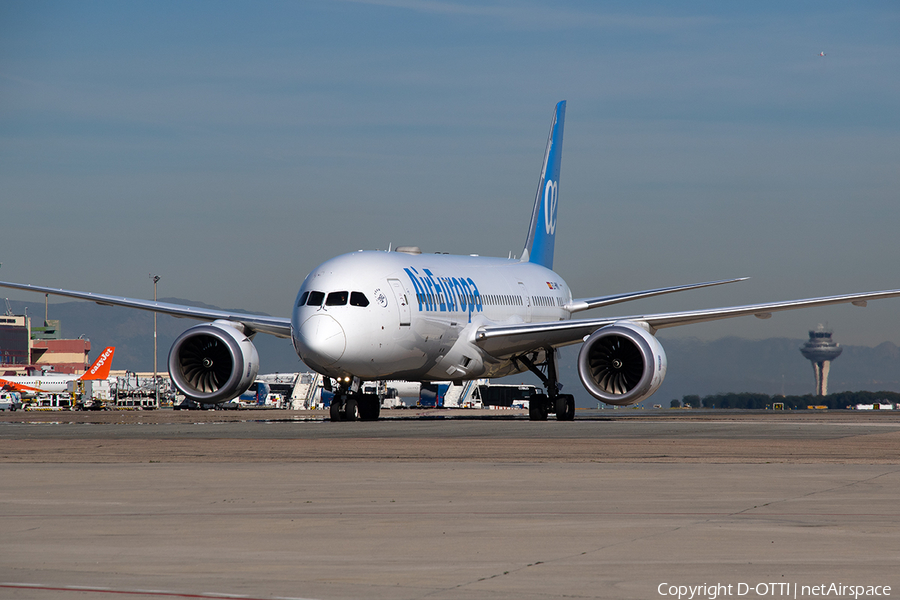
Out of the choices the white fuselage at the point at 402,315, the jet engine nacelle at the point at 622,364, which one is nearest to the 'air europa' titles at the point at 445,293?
the white fuselage at the point at 402,315

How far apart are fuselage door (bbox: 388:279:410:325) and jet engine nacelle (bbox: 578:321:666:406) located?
447cm

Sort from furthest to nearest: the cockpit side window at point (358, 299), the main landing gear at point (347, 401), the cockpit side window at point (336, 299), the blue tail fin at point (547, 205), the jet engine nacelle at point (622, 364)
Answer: the blue tail fin at point (547, 205) → the main landing gear at point (347, 401) → the jet engine nacelle at point (622, 364) → the cockpit side window at point (358, 299) → the cockpit side window at point (336, 299)

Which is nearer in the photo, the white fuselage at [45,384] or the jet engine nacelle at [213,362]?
the jet engine nacelle at [213,362]

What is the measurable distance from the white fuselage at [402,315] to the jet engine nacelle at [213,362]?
2.51 metres

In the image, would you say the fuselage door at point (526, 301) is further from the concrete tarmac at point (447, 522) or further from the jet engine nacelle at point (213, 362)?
the concrete tarmac at point (447, 522)

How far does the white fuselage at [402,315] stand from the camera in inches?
1080

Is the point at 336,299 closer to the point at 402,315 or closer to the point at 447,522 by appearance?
the point at 402,315

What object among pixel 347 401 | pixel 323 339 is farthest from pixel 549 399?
pixel 323 339

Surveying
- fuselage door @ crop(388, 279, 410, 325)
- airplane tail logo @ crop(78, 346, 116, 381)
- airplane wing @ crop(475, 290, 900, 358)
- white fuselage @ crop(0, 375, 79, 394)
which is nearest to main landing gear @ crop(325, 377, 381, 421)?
fuselage door @ crop(388, 279, 410, 325)

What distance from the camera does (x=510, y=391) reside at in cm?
7444

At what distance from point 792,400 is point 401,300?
50.7m

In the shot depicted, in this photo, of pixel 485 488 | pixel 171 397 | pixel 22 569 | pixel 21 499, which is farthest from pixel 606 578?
pixel 171 397

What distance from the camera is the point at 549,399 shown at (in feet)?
109

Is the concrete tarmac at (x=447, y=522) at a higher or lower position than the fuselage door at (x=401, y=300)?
lower
